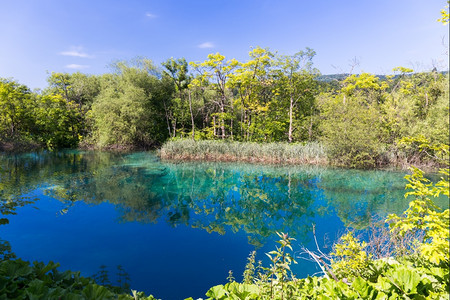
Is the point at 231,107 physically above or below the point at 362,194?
above

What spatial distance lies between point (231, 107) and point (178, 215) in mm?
15003

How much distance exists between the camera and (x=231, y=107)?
70.9ft

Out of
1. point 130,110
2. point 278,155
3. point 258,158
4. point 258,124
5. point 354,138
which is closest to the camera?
point 354,138

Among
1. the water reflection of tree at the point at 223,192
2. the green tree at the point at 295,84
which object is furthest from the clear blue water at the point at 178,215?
the green tree at the point at 295,84

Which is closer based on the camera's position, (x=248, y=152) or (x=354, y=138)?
(x=354, y=138)

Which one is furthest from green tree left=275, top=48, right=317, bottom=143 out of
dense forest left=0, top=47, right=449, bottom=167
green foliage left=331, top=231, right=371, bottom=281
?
green foliage left=331, top=231, right=371, bottom=281

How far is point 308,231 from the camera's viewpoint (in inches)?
259

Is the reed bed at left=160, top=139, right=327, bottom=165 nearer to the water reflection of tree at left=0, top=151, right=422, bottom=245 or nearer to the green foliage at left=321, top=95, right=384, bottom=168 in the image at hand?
the green foliage at left=321, top=95, right=384, bottom=168

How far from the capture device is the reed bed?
16.2 meters

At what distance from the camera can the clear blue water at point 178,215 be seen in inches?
196

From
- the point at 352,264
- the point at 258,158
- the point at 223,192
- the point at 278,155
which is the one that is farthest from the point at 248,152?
the point at 352,264

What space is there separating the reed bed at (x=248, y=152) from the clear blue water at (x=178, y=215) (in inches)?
84.9

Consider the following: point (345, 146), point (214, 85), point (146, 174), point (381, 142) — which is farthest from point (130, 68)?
point (381, 142)

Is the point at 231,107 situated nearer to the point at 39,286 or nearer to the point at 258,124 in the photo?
the point at 258,124
